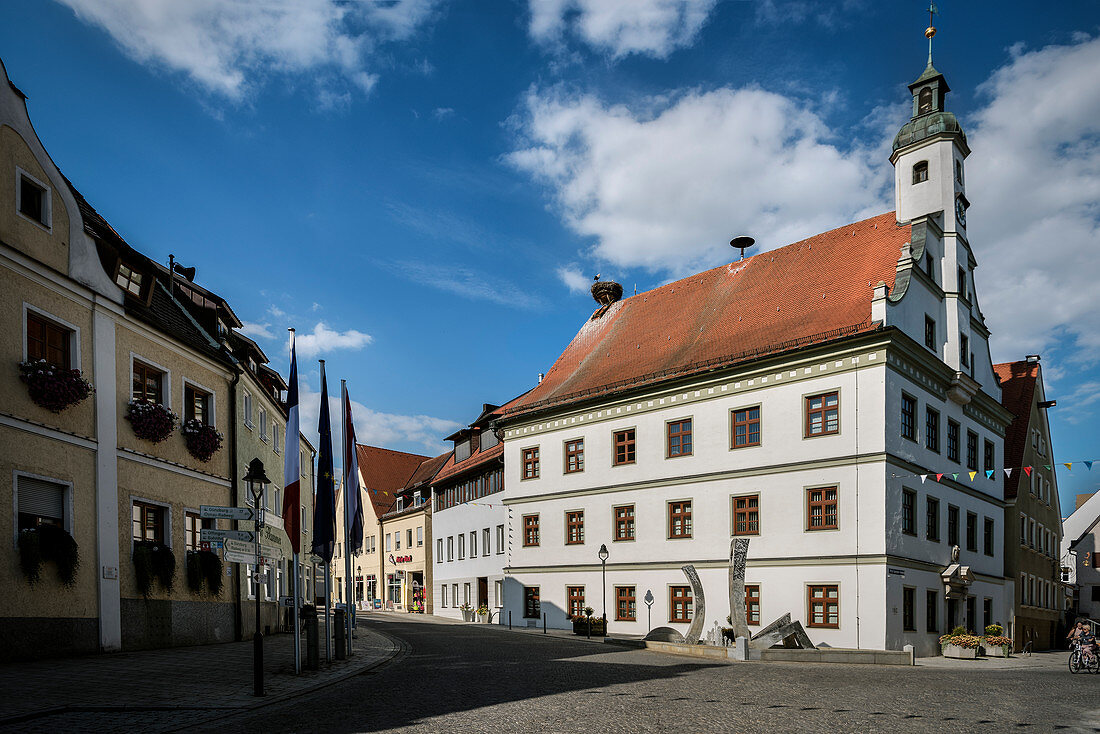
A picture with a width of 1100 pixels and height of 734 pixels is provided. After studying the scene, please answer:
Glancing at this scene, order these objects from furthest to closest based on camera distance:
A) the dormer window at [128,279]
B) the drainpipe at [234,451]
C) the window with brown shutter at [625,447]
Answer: the window with brown shutter at [625,447]
the drainpipe at [234,451]
the dormer window at [128,279]

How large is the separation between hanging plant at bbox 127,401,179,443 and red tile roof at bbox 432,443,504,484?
2357 centimetres

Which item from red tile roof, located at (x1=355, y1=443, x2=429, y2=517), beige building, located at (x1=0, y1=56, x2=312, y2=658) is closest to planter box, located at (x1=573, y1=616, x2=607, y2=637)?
beige building, located at (x1=0, y1=56, x2=312, y2=658)

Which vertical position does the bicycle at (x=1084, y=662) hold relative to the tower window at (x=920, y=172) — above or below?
below

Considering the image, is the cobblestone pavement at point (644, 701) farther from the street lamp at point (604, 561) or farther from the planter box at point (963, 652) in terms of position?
the street lamp at point (604, 561)

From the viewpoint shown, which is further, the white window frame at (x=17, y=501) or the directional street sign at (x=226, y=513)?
the white window frame at (x=17, y=501)

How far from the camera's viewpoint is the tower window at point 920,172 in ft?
110

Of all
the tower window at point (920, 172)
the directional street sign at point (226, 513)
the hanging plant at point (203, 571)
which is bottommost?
the hanging plant at point (203, 571)

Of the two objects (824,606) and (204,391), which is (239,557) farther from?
(824,606)

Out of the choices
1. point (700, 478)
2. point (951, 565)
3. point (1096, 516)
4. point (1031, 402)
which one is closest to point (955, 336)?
point (951, 565)

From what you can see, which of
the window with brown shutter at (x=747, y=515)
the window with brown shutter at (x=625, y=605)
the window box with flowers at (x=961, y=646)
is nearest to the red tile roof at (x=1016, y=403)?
the window box with flowers at (x=961, y=646)

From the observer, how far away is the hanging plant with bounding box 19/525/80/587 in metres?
16.6

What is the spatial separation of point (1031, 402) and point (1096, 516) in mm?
30683

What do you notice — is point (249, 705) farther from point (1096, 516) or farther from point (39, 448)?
point (1096, 516)

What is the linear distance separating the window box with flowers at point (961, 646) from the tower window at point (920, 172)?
1637cm
